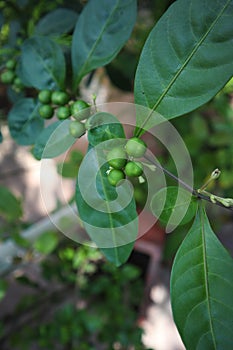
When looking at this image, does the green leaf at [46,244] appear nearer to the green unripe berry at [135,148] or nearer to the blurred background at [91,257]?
the blurred background at [91,257]

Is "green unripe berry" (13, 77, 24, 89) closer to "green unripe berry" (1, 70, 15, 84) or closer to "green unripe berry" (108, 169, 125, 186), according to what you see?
"green unripe berry" (1, 70, 15, 84)

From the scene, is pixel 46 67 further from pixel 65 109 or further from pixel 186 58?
pixel 186 58

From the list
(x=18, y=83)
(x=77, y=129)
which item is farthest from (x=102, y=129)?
(x=18, y=83)

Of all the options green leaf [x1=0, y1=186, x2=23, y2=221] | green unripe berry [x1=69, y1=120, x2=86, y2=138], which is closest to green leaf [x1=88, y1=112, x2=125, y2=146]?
green unripe berry [x1=69, y1=120, x2=86, y2=138]

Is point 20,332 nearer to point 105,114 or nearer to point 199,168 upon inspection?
point 199,168

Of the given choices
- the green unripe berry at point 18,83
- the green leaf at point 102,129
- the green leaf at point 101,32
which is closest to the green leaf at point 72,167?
the green unripe berry at point 18,83
